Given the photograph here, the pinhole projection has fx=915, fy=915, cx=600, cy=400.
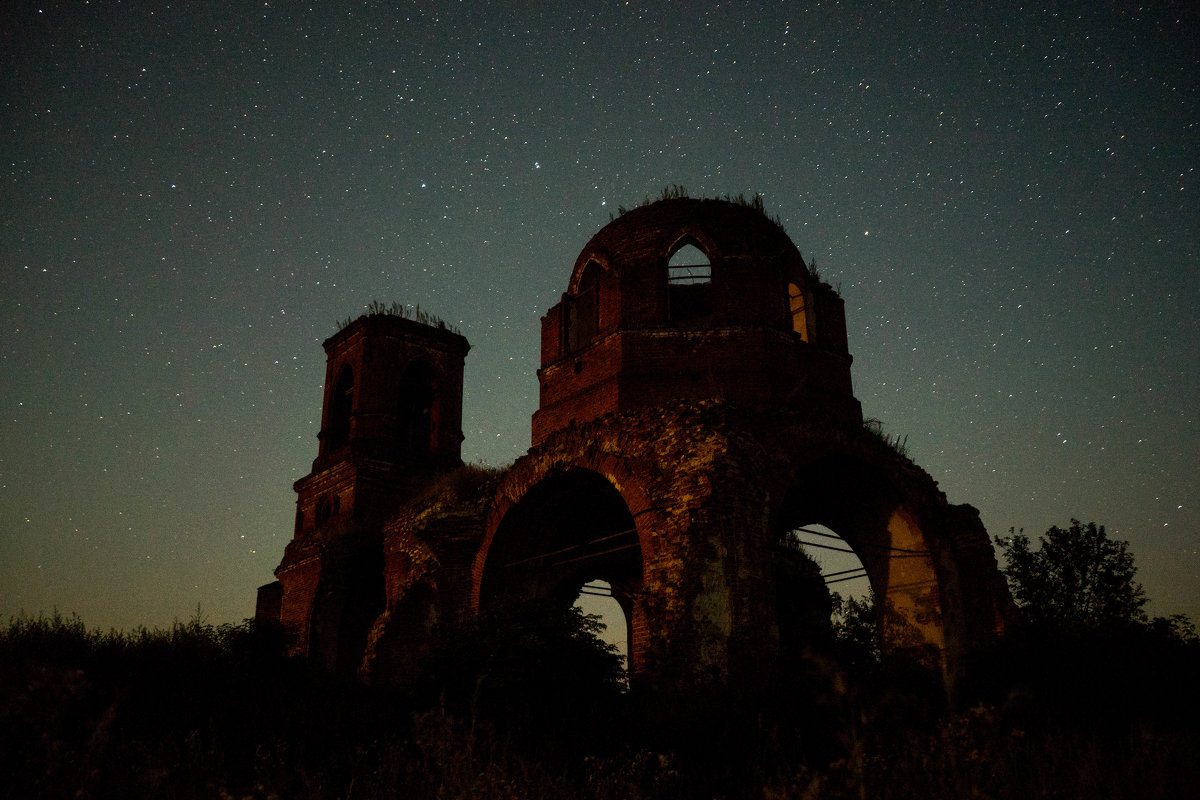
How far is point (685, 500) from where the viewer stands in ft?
40.0

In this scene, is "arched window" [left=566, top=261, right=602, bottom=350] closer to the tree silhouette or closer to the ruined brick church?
the ruined brick church

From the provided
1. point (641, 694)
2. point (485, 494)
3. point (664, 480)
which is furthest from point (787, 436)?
point (485, 494)

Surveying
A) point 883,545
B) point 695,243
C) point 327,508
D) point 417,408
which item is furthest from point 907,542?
point 327,508

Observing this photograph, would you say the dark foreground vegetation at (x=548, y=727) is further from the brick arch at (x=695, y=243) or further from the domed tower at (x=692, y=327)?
the brick arch at (x=695, y=243)

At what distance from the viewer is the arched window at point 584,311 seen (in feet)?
56.9

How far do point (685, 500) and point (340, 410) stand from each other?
15.0 meters

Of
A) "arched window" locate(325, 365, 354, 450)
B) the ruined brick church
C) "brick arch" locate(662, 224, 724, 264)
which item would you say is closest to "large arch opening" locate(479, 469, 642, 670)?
the ruined brick church

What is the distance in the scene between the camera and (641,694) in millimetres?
11258

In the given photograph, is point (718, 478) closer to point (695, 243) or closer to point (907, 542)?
point (907, 542)

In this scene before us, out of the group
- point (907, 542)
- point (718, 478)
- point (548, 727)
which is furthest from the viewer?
point (907, 542)

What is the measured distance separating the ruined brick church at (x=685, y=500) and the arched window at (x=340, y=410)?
14.0 ft

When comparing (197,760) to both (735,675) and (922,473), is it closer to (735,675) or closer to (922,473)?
(735,675)

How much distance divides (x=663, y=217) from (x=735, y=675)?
29.5 ft

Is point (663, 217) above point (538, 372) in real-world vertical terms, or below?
above
